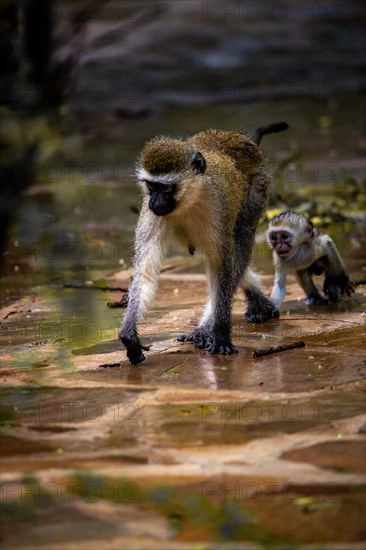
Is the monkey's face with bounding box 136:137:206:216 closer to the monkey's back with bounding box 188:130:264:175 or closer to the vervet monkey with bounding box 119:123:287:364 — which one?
the vervet monkey with bounding box 119:123:287:364

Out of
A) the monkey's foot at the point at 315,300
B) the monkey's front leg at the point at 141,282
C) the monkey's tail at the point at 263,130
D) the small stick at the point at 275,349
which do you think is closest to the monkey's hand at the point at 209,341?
the small stick at the point at 275,349

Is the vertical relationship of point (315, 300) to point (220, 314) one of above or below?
below

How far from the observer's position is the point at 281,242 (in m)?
8.68

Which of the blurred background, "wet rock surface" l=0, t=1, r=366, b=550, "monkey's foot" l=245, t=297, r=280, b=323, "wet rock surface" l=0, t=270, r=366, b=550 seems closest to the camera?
the blurred background

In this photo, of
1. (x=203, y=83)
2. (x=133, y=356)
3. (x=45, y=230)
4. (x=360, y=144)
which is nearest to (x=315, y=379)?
(x=133, y=356)

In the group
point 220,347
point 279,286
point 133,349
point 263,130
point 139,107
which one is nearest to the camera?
point 133,349

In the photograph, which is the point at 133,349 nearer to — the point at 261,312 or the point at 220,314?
the point at 220,314

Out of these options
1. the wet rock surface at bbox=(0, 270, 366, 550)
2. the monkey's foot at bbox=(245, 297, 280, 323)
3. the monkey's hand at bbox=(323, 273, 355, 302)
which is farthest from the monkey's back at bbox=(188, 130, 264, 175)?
the wet rock surface at bbox=(0, 270, 366, 550)

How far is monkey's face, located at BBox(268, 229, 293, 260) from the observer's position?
8617mm

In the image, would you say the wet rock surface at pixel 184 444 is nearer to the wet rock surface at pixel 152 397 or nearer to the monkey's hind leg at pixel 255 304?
the wet rock surface at pixel 152 397

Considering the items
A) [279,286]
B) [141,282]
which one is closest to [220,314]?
[141,282]

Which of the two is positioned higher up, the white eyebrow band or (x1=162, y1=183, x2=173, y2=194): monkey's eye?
the white eyebrow band

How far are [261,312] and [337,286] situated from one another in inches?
35.4

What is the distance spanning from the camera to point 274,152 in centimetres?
1569
